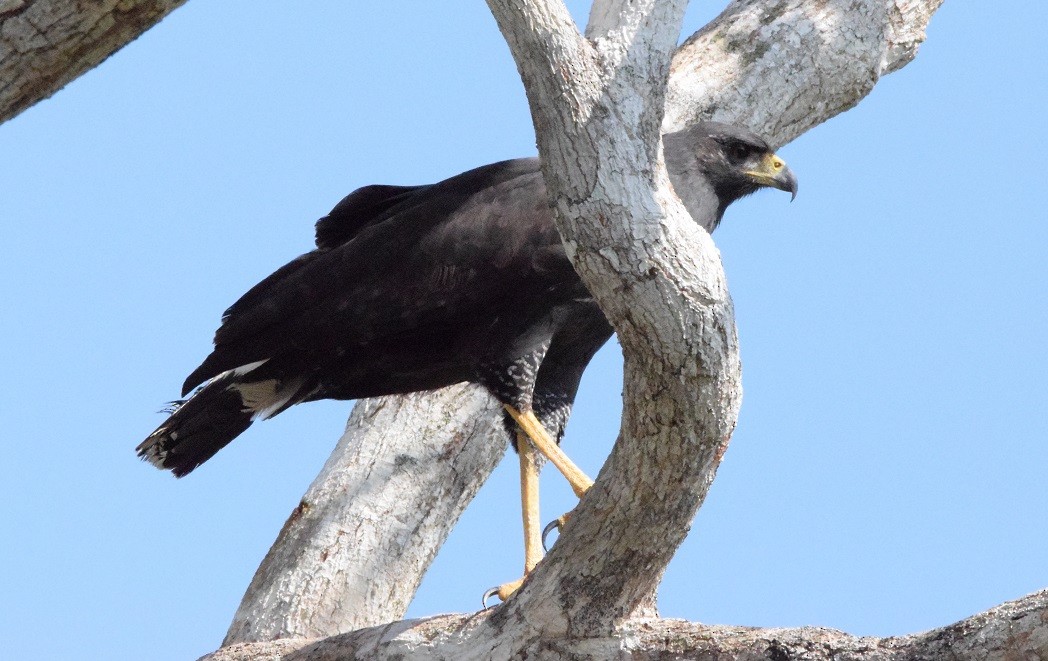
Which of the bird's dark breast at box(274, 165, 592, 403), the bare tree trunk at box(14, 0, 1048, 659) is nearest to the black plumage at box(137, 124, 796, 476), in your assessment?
the bird's dark breast at box(274, 165, 592, 403)

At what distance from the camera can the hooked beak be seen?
19.1 ft

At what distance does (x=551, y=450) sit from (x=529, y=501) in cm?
35

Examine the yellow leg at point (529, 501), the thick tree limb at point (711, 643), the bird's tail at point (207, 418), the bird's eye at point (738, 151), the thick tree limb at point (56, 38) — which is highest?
the bird's eye at point (738, 151)

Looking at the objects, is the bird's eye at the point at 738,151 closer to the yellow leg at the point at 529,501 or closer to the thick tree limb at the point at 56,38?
the yellow leg at the point at 529,501

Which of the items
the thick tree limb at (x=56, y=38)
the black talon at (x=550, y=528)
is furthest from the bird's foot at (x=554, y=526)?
the thick tree limb at (x=56, y=38)

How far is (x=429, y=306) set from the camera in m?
5.26

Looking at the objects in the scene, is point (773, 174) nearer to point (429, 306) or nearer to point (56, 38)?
point (429, 306)

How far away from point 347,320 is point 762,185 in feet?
6.62

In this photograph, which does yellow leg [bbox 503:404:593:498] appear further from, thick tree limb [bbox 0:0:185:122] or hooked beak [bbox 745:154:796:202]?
thick tree limb [bbox 0:0:185:122]

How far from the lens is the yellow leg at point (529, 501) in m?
5.29

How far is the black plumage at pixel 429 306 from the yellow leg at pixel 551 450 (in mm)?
58

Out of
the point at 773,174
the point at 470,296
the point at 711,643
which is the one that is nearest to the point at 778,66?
the point at 773,174

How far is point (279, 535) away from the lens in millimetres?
6414

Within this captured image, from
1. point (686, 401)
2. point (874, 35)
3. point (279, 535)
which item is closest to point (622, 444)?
point (686, 401)
